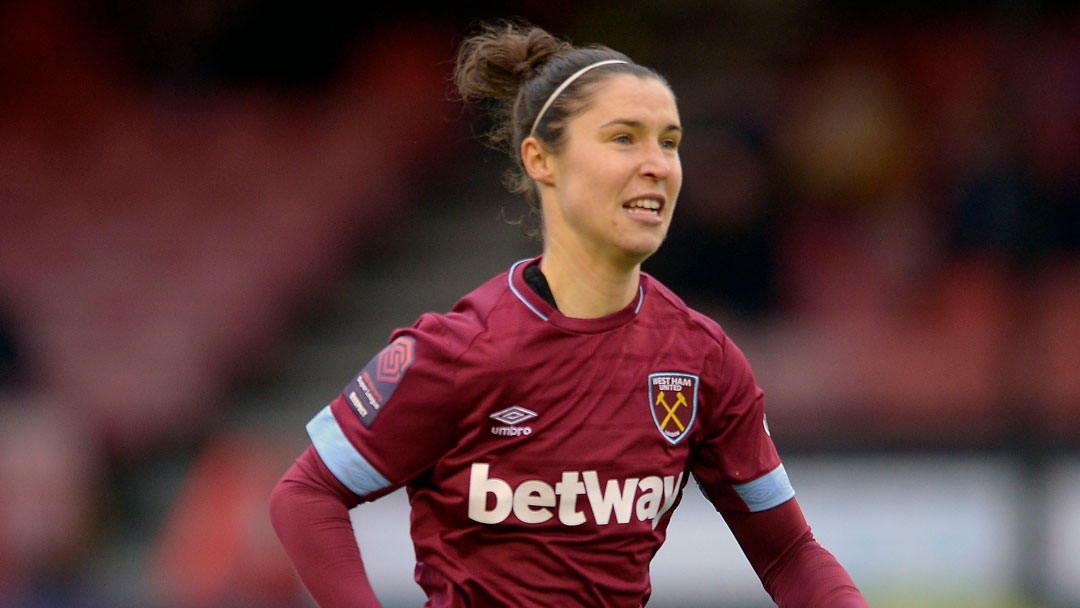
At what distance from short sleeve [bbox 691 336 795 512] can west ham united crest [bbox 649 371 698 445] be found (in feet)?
0.17

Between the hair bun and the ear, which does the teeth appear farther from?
the hair bun

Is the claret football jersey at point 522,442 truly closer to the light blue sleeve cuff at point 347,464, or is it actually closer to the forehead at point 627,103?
the light blue sleeve cuff at point 347,464

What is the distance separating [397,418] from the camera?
2.22m

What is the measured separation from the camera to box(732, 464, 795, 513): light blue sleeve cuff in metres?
2.40

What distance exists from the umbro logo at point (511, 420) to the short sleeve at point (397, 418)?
7 centimetres

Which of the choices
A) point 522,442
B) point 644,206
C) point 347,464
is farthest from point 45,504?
point 644,206

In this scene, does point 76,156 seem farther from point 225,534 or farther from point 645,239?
point 645,239

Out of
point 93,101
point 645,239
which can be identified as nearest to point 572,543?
point 645,239

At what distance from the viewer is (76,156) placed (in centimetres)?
809

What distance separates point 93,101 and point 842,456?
4973 mm

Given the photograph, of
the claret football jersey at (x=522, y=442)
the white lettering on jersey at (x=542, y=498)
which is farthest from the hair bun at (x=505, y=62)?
the white lettering on jersey at (x=542, y=498)

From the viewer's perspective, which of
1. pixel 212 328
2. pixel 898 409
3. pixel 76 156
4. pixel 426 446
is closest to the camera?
pixel 426 446

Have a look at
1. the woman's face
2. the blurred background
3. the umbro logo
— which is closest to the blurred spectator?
the blurred background

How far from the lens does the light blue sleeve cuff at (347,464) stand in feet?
7.35
